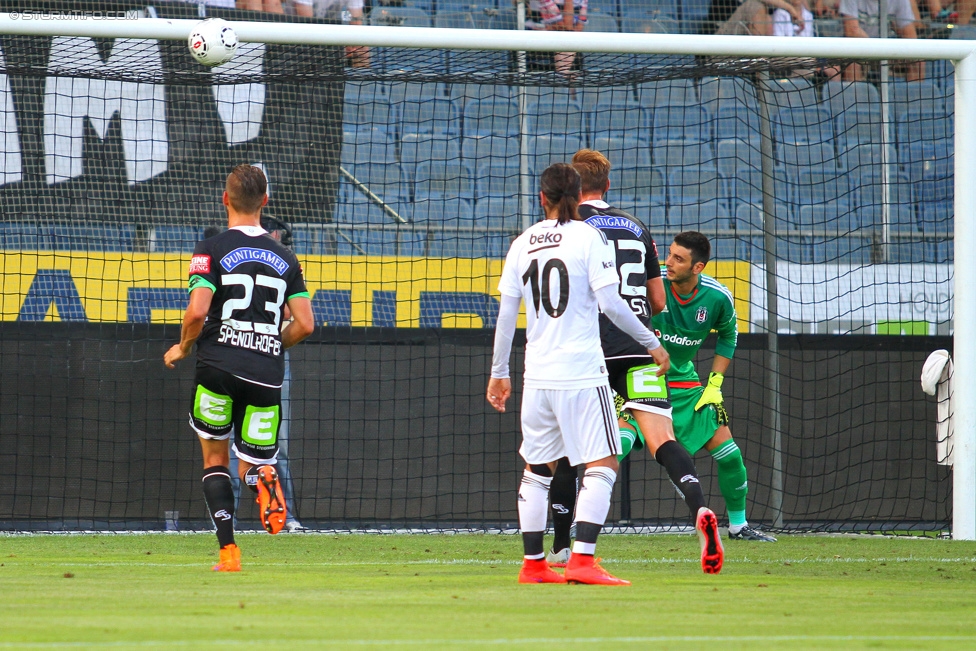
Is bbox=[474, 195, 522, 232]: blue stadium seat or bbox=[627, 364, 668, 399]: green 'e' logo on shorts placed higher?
bbox=[474, 195, 522, 232]: blue stadium seat

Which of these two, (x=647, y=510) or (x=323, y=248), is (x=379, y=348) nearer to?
(x=323, y=248)

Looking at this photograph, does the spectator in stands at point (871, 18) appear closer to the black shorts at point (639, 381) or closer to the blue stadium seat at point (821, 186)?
the blue stadium seat at point (821, 186)

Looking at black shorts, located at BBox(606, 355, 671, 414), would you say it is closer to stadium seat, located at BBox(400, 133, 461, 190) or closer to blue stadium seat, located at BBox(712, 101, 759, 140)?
stadium seat, located at BBox(400, 133, 461, 190)

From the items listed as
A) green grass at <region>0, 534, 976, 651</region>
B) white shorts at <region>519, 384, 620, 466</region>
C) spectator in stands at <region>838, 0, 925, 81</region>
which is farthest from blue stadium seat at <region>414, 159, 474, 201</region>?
white shorts at <region>519, 384, 620, 466</region>

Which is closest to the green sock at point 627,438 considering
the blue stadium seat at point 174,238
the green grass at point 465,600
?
the green grass at point 465,600

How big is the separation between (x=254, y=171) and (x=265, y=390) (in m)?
1.05

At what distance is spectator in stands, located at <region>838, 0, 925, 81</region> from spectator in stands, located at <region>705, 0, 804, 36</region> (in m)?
0.64

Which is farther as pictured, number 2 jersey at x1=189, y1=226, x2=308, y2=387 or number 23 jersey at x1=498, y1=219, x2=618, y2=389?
number 2 jersey at x1=189, y1=226, x2=308, y2=387

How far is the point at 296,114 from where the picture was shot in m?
11.3

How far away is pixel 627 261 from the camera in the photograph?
605 centimetres

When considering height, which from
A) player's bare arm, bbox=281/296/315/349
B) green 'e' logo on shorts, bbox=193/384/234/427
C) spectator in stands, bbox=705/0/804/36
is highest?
spectator in stands, bbox=705/0/804/36

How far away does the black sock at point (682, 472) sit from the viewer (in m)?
A: 5.97

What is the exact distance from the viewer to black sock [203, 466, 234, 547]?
5.85 metres

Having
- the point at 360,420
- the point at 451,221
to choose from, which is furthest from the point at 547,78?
the point at 360,420
